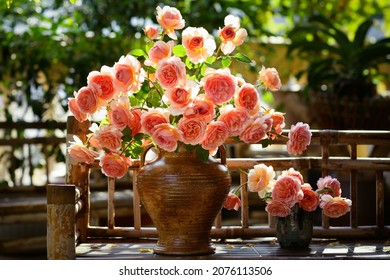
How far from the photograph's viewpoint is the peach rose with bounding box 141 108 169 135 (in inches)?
67.9

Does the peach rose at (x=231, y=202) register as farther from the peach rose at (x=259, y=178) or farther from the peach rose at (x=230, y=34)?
Result: the peach rose at (x=230, y=34)

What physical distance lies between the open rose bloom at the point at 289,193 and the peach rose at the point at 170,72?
12.6 inches

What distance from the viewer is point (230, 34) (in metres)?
1.83

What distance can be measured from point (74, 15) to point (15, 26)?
391mm

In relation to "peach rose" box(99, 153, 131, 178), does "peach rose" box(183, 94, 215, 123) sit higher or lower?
higher

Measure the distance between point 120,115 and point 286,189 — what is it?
0.45 meters

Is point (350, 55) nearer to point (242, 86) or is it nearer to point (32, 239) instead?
point (32, 239)

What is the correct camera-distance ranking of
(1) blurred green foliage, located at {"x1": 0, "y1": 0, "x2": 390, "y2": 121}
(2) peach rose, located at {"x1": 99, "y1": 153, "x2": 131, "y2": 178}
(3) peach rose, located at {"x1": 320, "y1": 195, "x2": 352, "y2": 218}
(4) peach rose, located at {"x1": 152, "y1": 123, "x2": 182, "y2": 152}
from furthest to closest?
(1) blurred green foliage, located at {"x1": 0, "y1": 0, "x2": 390, "y2": 121}
(3) peach rose, located at {"x1": 320, "y1": 195, "x2": 352, "y2": 218}
(2) peach rose, located at {"x1": 99, "y1": 153, "x2": 131, "y2": 178}
(4) peach rose, located at {"x1": 152, "y1": 123, "x2": 182, "y2": 152}

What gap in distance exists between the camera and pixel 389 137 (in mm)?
2223

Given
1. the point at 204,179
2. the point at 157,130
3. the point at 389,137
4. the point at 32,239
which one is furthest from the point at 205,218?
the point at 32,239

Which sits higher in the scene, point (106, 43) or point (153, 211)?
point (106, 43)

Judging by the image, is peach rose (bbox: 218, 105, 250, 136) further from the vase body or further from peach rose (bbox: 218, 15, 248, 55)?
the vase body

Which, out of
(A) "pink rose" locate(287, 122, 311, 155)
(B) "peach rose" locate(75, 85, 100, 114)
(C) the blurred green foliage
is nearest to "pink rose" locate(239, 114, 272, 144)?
(A) "pink rose" locate(287, 122, 311, 155)

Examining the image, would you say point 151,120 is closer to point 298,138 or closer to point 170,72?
point 170,72
